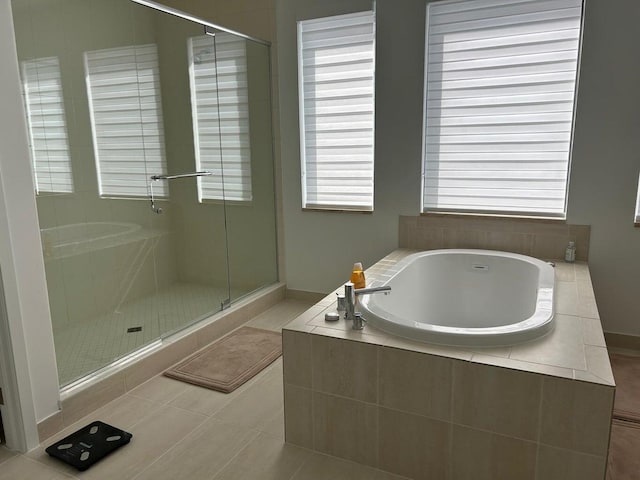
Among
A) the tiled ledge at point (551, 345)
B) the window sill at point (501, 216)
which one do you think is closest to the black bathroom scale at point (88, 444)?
the tiled ledge at point (551, 345)

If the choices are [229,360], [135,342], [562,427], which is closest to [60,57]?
[135,342]

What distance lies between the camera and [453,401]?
1687 millimetres

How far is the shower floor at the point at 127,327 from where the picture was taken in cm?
229

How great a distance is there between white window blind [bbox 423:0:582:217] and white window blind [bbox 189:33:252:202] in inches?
50.7

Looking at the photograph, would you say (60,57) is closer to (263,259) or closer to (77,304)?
(77,304)

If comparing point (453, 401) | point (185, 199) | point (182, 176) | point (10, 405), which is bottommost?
point (10, 405)

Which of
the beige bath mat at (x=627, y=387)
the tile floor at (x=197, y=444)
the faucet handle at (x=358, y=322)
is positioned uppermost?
the faucet handle at (x=358, y=322)

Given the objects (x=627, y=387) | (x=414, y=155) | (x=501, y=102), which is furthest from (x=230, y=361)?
(x=501, y=102)

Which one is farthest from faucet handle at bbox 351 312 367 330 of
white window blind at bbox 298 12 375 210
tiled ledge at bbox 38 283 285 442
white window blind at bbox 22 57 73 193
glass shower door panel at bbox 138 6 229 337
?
white window blind at bbox 298 12 375 210

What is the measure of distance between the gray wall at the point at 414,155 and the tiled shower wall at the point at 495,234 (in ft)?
0.24

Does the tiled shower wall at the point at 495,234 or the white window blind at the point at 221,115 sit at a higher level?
the white window blind at the point at 221,115

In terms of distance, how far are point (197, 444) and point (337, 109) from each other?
7.90ft

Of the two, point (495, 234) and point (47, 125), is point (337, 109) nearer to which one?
point (495, 234)

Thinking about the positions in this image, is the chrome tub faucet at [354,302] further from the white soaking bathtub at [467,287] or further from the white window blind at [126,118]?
the white window blind at [126,118]
